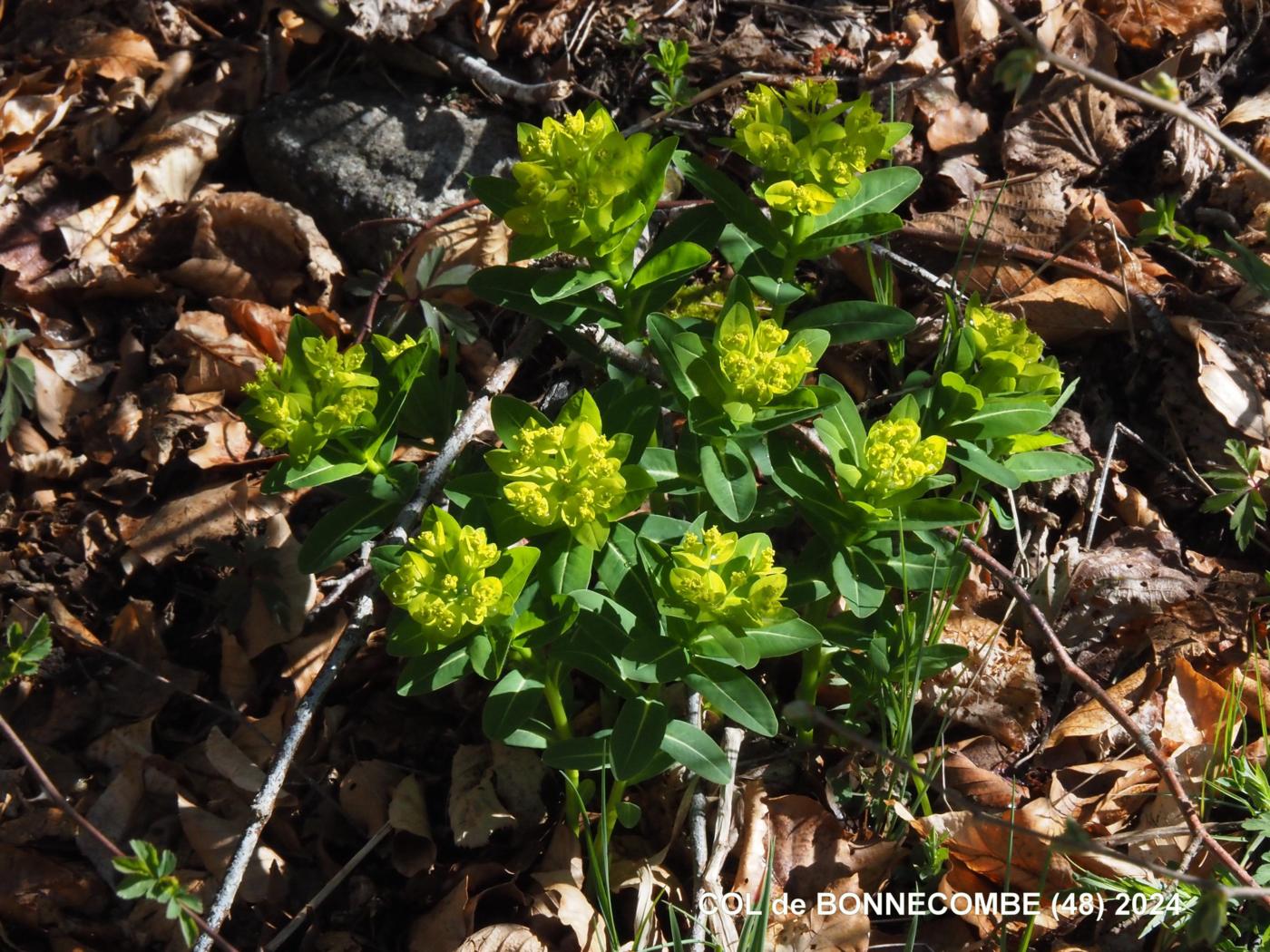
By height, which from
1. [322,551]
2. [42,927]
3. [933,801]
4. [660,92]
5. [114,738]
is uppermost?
[660,92]

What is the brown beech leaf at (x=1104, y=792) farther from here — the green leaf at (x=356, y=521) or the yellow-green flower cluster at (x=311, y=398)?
the yellow-green flower cluster at (x=311, y=398)

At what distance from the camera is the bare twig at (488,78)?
385cm

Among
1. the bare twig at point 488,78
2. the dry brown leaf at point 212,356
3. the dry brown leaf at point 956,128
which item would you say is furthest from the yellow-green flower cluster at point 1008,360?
the dry brown leaf at point 212,356

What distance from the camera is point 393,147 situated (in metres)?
4.02

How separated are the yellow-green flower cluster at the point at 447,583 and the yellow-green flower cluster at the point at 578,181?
751mm

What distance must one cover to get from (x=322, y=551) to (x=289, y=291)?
1710 millimetres

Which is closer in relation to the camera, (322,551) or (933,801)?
(322,551)

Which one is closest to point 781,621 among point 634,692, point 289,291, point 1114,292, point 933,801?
point 634,692

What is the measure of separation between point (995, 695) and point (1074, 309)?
1.36 m

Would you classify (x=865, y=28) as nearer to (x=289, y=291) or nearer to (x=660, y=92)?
(x=660, y=92)

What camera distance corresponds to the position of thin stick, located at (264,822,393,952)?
104 inches

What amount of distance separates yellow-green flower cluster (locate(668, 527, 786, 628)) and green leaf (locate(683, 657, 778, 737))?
13 centimetres

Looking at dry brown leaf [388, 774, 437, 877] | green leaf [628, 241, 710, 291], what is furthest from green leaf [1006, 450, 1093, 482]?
dry brown leaf [388, 774, 437, 877]

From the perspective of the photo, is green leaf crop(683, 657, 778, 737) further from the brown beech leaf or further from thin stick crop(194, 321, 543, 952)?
the brown beech leaf
